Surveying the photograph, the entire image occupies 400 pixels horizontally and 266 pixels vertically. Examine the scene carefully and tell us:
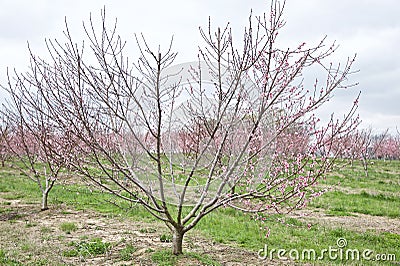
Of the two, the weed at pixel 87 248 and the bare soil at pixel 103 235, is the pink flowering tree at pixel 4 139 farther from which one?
the weed at pixel 87 248

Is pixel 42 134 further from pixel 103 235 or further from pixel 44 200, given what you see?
pixel 44 200

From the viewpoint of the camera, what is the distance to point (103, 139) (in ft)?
16.3

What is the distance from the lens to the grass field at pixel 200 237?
4.92 meters

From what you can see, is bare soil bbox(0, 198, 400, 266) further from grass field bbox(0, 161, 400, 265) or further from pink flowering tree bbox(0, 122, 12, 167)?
pink flowering tree bbox(0, 122, 12, 167)

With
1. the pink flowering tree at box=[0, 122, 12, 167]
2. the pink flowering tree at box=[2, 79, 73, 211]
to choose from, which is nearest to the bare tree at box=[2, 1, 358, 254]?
the pink flowering tree at box=[2, 79, 73, 211]

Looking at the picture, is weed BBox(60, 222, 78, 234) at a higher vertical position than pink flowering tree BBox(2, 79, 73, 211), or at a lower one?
lower

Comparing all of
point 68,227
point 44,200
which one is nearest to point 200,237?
point 68,227

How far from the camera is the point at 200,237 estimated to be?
6113 mm

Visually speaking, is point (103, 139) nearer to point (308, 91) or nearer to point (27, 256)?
point (27, 256)

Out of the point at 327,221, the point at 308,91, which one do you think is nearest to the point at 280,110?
the point at 308,91

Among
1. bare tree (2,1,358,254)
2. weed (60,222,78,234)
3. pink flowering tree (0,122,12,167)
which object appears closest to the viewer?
bare tree (2,1,358,254)

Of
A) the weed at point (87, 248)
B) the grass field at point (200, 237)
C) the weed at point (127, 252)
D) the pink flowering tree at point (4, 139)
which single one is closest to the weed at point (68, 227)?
the grass field at point (200, 237)

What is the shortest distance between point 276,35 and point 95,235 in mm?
4457

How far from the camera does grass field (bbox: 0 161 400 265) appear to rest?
4.92 meters
